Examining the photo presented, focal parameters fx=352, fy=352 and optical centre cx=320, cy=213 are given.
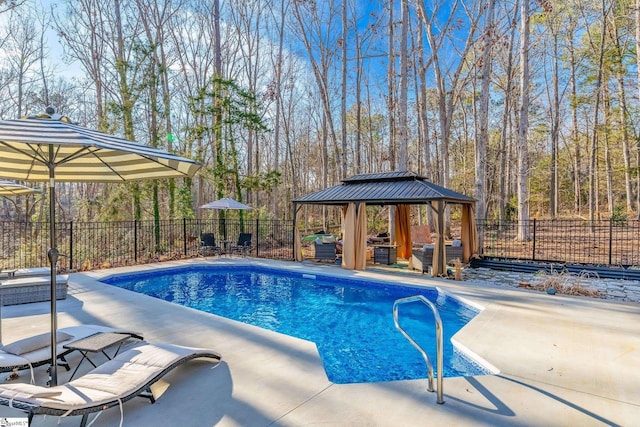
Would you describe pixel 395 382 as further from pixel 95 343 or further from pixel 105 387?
pixel 95 343

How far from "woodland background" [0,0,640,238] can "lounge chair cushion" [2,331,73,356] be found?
10593mm

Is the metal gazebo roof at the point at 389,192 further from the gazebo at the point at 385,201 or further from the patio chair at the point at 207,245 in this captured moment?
the patio chair at the point at 207,245

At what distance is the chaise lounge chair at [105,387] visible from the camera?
2.26 meters

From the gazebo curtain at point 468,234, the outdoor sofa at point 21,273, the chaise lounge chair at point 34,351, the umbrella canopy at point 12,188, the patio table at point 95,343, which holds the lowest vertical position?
the chaise lounge chair at point 34,351

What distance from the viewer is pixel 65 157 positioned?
3600mm

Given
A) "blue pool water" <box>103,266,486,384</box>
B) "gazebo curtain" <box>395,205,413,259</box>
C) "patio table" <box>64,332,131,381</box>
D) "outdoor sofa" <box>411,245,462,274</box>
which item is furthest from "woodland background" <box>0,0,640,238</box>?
"patio table" <box>64,332,131,381</box>

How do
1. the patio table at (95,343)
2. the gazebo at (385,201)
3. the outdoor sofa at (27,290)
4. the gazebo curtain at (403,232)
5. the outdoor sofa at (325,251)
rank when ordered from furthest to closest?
the gazebo curtain at (403,232) < the outdoor sofa at (325,251) < the gazebo at (385,201) < the outdoor sofa at (27,290) < the patio table at (95,343)

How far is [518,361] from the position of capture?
3871mm

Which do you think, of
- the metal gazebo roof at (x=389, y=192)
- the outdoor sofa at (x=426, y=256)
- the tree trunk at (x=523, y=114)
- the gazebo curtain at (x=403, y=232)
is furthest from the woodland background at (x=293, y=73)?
the outdoor sofa at (x=426, y=256)

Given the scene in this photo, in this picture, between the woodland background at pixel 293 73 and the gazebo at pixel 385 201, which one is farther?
the woodland background at pixel 293 73

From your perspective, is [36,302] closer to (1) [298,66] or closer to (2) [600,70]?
(1) [298,66]

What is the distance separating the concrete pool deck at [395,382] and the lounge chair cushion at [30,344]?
0.24 meters

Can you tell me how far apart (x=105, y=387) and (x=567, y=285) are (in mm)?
8307

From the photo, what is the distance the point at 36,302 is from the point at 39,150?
480cm
